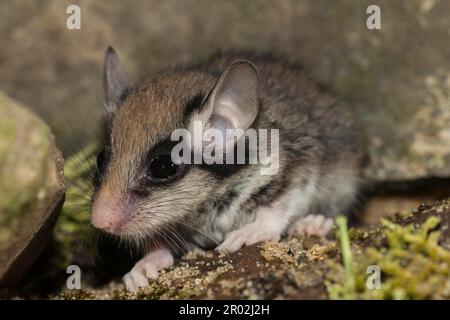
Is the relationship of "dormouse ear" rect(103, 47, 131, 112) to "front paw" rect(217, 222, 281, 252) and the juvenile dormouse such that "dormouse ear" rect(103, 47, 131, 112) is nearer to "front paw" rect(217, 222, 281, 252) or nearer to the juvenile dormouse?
the juvenile dormouse

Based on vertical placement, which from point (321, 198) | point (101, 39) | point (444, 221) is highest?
point (101, 39)

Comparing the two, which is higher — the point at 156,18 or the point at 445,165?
the point at 156,18

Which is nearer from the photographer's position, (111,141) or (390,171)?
(111,141)

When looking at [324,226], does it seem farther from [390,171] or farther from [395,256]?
[395,256]

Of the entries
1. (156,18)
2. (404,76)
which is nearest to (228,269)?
(404,76)

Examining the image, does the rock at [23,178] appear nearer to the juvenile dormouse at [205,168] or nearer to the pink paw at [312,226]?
the juvenile dormouse at [205,168]

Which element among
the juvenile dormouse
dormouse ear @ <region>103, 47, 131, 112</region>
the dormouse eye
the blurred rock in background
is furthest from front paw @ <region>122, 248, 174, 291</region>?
the blurred rock in background

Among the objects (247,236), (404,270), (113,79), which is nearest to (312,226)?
(247,236)

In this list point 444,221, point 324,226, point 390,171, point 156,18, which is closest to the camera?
point 444,221

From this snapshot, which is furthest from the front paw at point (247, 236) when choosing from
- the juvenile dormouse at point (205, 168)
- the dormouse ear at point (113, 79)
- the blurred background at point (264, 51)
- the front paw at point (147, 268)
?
the dormouse ear at point (113, 79)
